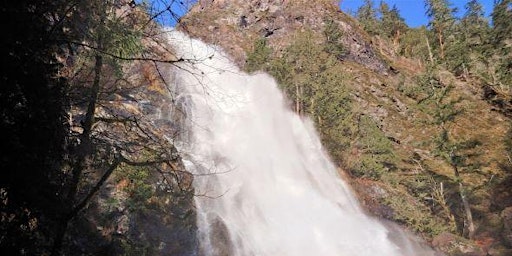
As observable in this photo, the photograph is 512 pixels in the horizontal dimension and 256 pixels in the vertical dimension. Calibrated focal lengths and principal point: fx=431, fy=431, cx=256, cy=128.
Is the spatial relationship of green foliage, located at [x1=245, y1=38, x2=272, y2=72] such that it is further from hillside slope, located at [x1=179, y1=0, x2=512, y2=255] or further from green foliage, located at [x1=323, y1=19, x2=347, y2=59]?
green foliage, located at [x1=323, y1=19, x2=347, y2=59]

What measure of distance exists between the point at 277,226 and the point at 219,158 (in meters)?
6.24

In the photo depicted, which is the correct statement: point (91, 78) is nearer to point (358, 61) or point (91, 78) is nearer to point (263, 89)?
point (263, 89)

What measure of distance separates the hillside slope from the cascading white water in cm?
160

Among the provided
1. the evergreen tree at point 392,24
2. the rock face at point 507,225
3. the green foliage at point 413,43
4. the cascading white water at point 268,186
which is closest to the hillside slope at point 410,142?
the rock face at point 507,225

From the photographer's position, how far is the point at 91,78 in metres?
7.25

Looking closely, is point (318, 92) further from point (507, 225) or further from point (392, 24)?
point (392, 24)

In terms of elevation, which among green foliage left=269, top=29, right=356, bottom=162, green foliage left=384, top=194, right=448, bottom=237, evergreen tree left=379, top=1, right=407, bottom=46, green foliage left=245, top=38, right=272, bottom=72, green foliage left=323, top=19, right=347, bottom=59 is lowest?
green foliage left=384, top=194, right=448, bottom=237

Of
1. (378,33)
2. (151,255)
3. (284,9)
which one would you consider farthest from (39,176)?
(378,33)

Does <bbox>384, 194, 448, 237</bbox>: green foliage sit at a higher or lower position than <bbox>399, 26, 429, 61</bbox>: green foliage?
lower

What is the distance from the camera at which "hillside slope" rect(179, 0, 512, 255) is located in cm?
2810

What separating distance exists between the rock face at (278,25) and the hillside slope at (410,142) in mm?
4455

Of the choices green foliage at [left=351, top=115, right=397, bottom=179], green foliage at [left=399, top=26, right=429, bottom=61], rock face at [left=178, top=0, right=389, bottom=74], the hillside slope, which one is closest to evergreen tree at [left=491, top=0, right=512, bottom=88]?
the hillside slope

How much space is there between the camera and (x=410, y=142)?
131 feet

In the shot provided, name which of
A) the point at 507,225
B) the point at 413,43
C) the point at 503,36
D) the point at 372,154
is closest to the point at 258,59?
the point at 372,154
